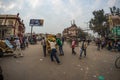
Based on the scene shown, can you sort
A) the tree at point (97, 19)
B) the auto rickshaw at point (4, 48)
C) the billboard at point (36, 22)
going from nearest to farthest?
1. the auto rickshaw at point (4, 48)
2. the billboard at point (36, 22)
3. the tree at point (97, 19)

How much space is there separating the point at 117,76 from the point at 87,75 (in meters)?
1.56

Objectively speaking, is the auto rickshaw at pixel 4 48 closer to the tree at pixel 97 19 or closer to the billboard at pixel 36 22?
the billboard at pixel 36 22

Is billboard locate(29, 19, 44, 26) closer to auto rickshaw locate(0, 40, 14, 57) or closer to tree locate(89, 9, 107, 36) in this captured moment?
tree locate(89, 9, 107, 36)

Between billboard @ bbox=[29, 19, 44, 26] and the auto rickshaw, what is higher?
billboard @ bbox=[29, 19, 44, 26]

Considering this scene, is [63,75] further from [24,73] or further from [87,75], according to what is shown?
[24,73]

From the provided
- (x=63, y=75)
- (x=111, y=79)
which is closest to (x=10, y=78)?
(x=63, y=75)

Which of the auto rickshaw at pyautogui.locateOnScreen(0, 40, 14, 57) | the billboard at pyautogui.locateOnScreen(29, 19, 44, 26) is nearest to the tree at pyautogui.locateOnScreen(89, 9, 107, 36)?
the billboard at pyautogui.locateOnScreen(29, 19, 44, 26)

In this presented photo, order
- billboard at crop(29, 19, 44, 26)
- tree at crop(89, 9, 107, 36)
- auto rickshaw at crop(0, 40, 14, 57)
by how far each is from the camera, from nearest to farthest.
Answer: auto rickshaw at crop(0, 40, 14, 57), billboard at crop(29, 19, 44, 26), tree at crop(89, 9, 107, 36)

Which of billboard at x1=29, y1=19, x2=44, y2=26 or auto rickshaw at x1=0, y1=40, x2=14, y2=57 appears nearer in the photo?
auto rickshaw at x1=0, y1=40, x2=14, y2=57

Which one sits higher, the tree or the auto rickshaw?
the tree

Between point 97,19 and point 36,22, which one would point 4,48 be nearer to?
point 36,22

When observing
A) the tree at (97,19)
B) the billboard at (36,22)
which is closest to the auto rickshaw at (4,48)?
the billboard at (36,22)

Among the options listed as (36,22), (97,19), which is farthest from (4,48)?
(97,19)

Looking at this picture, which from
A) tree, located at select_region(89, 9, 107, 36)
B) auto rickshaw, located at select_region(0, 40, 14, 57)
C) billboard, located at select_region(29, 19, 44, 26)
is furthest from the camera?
tree, located at select_region(89, 9, 107, 36)
